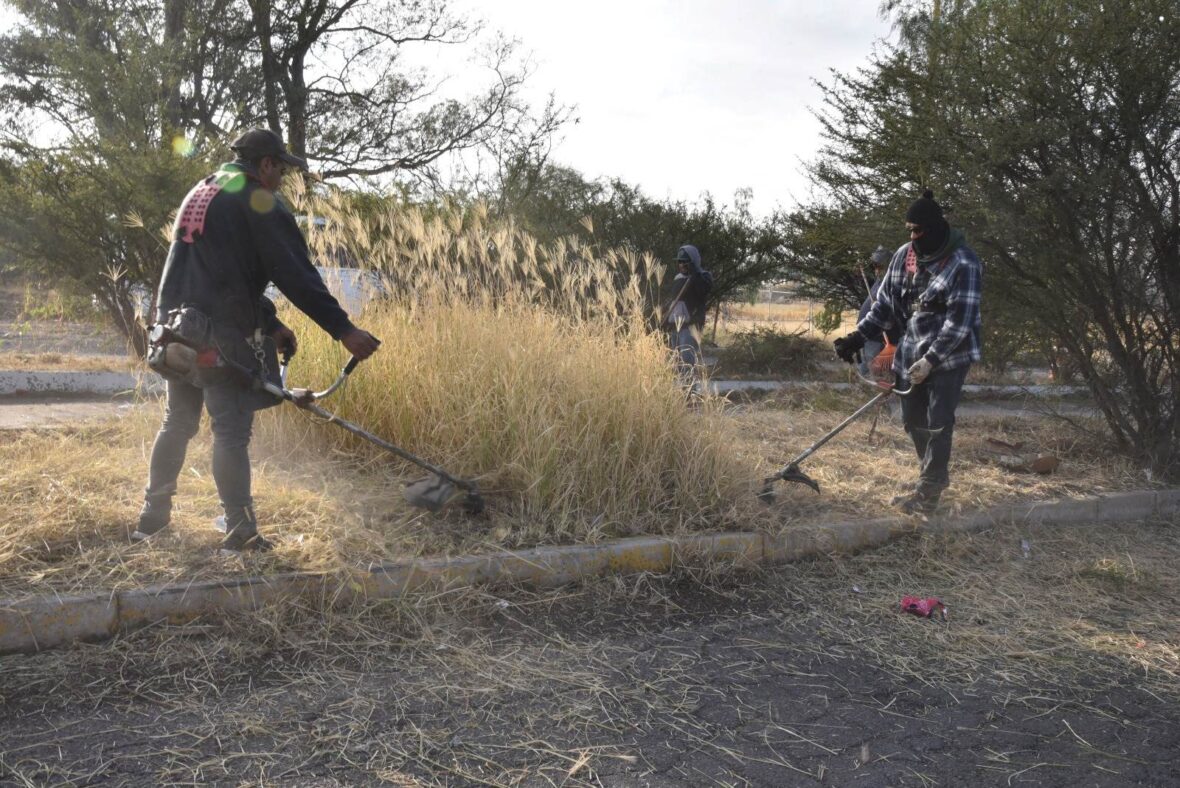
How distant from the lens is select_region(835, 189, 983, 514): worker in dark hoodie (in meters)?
4.92

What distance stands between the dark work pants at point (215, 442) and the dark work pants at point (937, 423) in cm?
359

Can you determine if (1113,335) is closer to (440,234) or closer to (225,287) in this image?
(440,234)

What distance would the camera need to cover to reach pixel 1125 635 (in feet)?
12.7

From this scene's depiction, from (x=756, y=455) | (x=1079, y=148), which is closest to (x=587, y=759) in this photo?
(x=756, y=455)

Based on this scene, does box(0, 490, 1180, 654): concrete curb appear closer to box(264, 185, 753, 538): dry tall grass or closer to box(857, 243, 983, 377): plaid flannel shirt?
box(264, 185, 753, 538): dry tall grass

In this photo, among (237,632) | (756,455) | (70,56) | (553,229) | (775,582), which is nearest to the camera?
(237,632)

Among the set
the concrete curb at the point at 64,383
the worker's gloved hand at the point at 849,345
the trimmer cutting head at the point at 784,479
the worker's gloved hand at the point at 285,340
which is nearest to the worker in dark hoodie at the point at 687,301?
the worker's gloved hand at the point at 849,345

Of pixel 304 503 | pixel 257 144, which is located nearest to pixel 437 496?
pixel 304 503

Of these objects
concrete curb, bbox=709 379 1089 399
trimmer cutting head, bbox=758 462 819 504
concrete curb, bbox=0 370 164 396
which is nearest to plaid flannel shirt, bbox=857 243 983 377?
trimmer cutting head, bbox=758 462 819 504

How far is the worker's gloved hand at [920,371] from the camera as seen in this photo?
4898 millimetres

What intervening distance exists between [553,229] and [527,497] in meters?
10.4

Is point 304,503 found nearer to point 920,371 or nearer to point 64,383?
point 920,371

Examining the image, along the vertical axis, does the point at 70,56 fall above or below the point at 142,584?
above

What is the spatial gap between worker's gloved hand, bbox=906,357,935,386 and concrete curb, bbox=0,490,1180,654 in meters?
0.77
